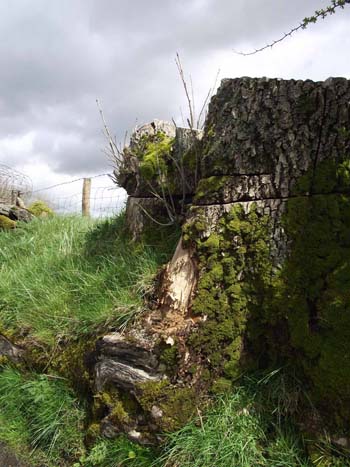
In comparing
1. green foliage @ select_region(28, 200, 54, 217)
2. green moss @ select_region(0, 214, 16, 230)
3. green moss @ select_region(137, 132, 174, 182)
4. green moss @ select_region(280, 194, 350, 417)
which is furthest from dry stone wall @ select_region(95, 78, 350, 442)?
green foliage @ select_region(28, 200, 54, 217)

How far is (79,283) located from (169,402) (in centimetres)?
174

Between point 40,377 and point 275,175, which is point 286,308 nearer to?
point 275,175

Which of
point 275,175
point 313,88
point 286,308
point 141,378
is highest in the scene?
point 313,88

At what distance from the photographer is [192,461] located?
2588 millimetres

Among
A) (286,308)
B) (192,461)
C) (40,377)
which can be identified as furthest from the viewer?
(40,377)

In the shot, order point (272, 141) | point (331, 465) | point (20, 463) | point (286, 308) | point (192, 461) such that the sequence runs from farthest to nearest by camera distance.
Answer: point (20, 463) < point (272, 141) < point (286, 308) < point (192, 461) < point (331, 465)

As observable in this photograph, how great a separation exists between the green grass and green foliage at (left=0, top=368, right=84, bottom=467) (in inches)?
17.0

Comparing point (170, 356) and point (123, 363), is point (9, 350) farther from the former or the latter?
point (170, 356)

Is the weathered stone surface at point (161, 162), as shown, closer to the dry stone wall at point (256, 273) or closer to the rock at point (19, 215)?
the dry stone wall at point (256, 273)

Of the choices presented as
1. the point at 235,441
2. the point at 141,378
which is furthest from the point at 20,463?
the point at 235,441

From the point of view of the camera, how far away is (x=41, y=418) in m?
3.50

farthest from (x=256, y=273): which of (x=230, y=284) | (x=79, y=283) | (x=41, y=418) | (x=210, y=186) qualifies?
(x=41, y=418)

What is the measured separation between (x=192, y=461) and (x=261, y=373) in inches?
27.7

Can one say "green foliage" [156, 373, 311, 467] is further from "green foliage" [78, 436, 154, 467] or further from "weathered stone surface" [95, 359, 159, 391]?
"weathered stone surface" [95, 359, 159, 391]
